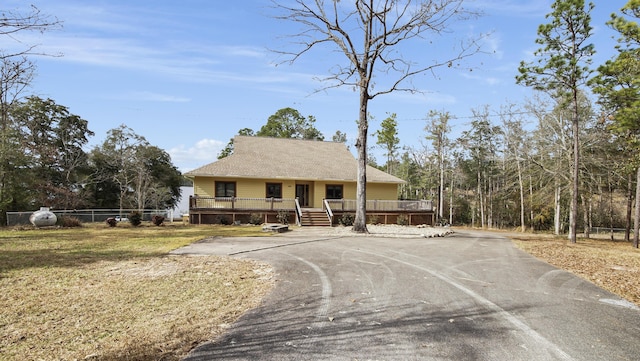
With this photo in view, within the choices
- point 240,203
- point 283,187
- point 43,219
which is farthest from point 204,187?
point 43,219

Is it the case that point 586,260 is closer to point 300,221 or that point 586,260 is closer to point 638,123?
point 638,123

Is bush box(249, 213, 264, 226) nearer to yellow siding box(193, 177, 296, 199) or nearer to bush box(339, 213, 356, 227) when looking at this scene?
yellow siding box(193, 177, 296, 199)

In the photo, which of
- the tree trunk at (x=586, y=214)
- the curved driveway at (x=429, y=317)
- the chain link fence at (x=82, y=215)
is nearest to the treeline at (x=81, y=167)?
the chain link fence at (x=82, y=215)

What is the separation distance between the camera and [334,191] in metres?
27.1

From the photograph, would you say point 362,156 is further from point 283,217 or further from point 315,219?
point 283,217

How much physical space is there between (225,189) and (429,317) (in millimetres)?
21414

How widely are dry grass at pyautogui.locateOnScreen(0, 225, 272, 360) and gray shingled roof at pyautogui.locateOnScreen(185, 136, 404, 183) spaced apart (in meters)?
14.9

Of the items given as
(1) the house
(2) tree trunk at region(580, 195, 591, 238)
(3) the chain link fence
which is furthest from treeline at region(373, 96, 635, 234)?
(3) the chain link fence

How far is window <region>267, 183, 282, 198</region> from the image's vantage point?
84.1ft

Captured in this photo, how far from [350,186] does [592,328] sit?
893 inches

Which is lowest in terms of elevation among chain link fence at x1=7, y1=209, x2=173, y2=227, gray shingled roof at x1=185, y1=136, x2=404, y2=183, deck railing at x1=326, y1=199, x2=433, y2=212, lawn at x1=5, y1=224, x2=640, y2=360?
lawn at x1=5, y1=224, x2=640, y2=360

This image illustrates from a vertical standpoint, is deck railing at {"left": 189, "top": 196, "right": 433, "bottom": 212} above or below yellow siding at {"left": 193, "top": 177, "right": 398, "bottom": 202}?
below

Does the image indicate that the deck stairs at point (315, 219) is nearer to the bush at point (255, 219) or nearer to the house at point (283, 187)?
the house at point (283, 187)

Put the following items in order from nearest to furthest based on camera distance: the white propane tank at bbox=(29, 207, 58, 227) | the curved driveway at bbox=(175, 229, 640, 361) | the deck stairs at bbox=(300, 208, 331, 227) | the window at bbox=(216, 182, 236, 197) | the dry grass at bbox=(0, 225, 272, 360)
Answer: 1. the curved driveway at bbox=(175, 229, 640, 361)
2. the dry grass at bbox=(0, 225, 272, 360)
3. the white propane tank at bbox=(29, 207, 58, 227)
4. the deck stairs at bbox=(300, 208, 331, 227)
5. the window at bbox=(216, 182, 236, 197)
